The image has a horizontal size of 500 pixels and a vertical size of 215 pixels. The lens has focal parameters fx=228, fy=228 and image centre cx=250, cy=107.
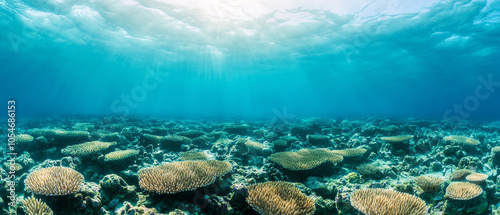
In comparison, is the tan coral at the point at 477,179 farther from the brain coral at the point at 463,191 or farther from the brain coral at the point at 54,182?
the brain coral at the point at 54,182

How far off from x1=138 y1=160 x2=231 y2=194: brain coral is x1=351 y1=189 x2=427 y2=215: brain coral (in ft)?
9.12

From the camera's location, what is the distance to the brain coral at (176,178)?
167 inches

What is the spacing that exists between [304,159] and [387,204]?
3142 millimetres

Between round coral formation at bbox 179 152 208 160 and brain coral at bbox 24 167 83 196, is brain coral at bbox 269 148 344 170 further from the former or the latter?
brain coral at bbox 24 167 83 196

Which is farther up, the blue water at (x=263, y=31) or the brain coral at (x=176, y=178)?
the blue water at (x=263, y=31)

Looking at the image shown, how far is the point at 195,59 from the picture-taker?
43.1m

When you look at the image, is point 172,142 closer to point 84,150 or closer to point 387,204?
point 84,150

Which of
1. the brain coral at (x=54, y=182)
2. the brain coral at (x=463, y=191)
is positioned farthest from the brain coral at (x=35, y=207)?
the brain coral at (x=463, y=191)

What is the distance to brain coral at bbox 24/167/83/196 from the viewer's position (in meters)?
3.79

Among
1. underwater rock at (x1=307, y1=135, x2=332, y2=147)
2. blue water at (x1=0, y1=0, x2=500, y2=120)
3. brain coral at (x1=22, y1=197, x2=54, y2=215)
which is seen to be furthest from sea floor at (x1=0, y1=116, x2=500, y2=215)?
blue water at (x1=0, y1=0, x2=500, y2=120)

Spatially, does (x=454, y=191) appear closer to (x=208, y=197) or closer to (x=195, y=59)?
(x=208, y=197)

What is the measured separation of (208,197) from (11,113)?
6193 mm

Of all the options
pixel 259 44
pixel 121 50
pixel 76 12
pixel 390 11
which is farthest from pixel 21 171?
pixel 121 50

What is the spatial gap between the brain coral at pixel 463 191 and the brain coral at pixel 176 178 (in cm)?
464
